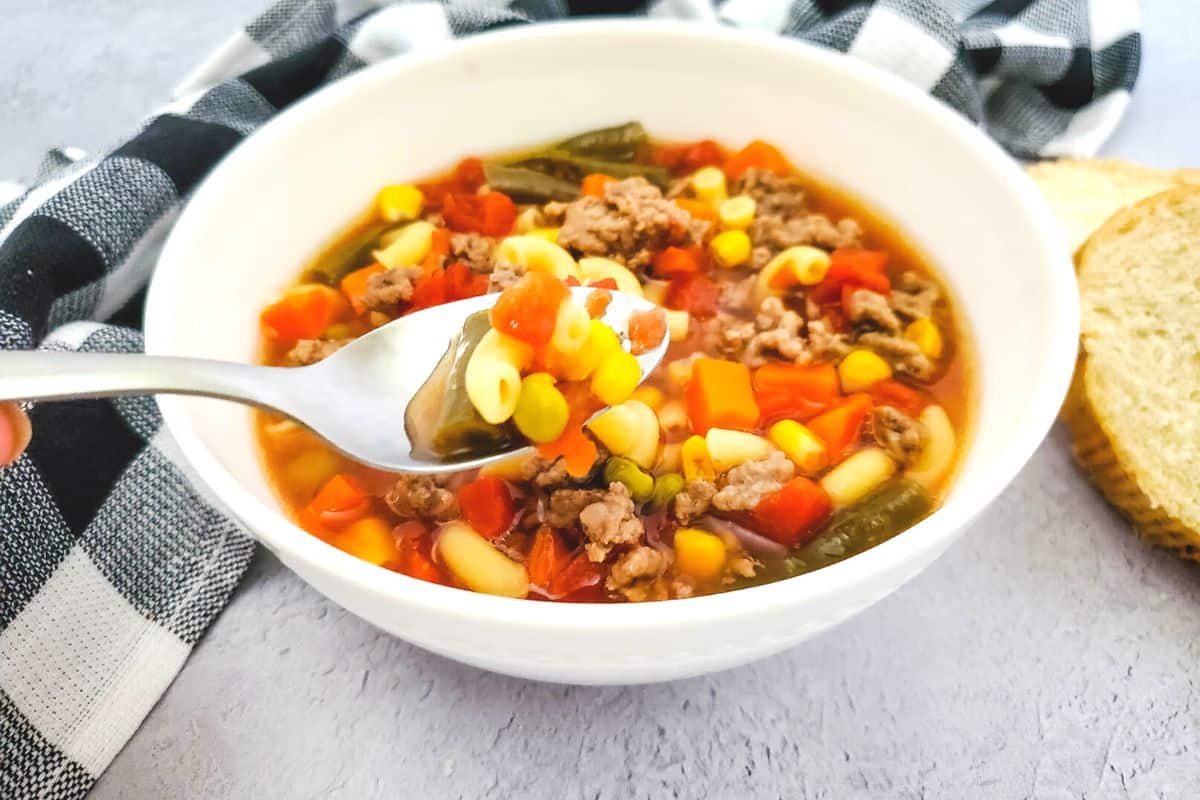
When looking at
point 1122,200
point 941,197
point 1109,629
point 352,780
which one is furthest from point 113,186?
point 1122,200

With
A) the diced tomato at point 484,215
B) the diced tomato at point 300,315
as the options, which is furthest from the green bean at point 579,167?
the diced tomato at point 300,315

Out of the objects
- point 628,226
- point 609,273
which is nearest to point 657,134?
point 628,226

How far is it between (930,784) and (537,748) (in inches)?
27.1

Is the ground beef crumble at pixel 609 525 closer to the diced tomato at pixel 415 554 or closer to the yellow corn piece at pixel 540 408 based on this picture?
the yellow corn piece at pixel 540 408

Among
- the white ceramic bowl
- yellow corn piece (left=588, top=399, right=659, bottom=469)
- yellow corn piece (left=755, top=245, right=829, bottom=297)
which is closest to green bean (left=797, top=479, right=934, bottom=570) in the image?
the white ceramic bowl

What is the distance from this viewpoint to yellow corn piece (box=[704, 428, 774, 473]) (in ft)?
6.06

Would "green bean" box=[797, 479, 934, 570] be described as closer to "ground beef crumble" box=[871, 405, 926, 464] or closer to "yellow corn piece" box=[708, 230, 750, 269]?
"ground beef crumble" box=[871, 405, 926, 464]

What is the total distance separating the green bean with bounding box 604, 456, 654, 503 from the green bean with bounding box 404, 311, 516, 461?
0.19 m

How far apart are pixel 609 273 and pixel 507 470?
1.69 ft

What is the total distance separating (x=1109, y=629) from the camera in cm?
197

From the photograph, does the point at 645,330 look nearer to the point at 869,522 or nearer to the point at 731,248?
the point at 731,248

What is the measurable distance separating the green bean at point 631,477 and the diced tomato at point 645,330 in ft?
0.82

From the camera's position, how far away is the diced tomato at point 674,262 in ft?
7.18

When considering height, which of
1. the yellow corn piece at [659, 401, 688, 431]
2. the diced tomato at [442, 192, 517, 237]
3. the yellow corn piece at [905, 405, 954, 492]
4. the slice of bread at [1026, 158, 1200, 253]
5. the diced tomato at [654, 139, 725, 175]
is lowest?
the slice of bread at [1026, 158, 1200, 253]
